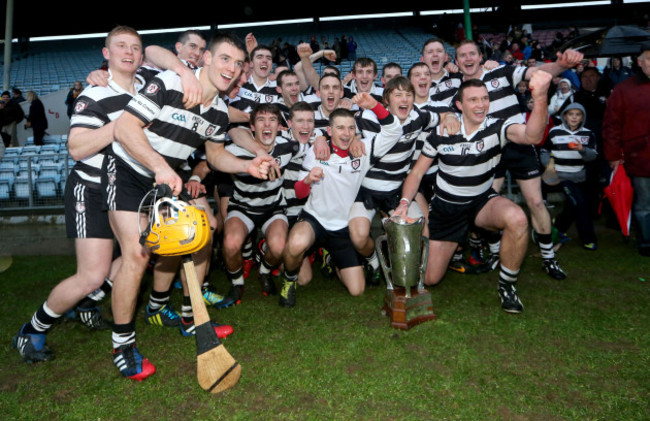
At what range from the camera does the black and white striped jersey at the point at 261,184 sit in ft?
14.5

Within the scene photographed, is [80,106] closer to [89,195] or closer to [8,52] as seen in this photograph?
[89,195]

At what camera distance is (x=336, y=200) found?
4.36 metres

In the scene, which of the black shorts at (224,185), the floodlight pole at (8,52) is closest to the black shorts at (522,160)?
the black shorts at (224,185)

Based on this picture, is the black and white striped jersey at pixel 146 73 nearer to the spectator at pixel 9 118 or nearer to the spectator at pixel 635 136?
the spectator at pixel 635 136

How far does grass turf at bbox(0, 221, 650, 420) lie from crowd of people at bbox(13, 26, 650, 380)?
194mm

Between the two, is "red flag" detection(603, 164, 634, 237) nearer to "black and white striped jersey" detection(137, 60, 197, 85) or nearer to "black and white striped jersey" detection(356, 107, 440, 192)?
"black and white striped jersey" detection(356, 107, 440, 192)

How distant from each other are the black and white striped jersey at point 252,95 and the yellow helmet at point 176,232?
299 centimetres

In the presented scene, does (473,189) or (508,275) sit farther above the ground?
(473,189)

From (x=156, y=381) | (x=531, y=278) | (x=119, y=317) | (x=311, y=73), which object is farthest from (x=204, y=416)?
(x=311, y=73)

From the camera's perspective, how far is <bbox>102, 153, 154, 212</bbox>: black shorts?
2.91m

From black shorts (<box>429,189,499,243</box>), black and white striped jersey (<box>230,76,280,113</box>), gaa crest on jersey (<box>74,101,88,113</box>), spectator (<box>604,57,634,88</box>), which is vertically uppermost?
spectator (<box>604,57,634,88</box>)

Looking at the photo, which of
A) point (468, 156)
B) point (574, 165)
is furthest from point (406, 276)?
point (574, 165)

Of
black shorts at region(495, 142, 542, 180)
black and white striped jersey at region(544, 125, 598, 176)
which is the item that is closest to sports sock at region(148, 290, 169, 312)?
black shorts at region(495, 142, 542, 180)

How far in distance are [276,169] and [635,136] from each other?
13.6 ft
